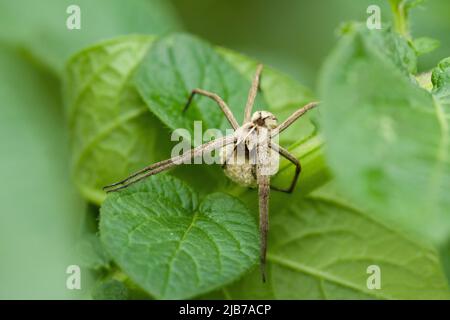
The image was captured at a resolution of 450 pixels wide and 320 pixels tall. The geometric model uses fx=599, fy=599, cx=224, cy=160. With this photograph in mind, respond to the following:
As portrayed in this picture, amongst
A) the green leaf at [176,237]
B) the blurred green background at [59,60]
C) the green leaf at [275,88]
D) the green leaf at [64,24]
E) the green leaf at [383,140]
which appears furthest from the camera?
the green leaf at [64,24]

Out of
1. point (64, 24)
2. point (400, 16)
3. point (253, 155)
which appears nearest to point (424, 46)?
point (400, 16)

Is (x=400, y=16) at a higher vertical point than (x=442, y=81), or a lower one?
higher

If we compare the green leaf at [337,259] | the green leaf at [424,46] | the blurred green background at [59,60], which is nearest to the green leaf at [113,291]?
the blurred green background at [59,60]

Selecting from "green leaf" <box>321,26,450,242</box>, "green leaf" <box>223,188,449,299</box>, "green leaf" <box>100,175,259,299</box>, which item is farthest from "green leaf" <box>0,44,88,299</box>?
"green leaf" <box>321,26,450,242</box>

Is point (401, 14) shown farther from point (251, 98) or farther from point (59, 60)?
point (59, 60)

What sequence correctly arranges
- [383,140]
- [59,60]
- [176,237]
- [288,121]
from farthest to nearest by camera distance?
[59,60] → [288,121] → [176,237] → [383,140]

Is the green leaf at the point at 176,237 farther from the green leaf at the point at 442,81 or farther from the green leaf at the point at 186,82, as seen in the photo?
the green leaf at the point at 442,81
